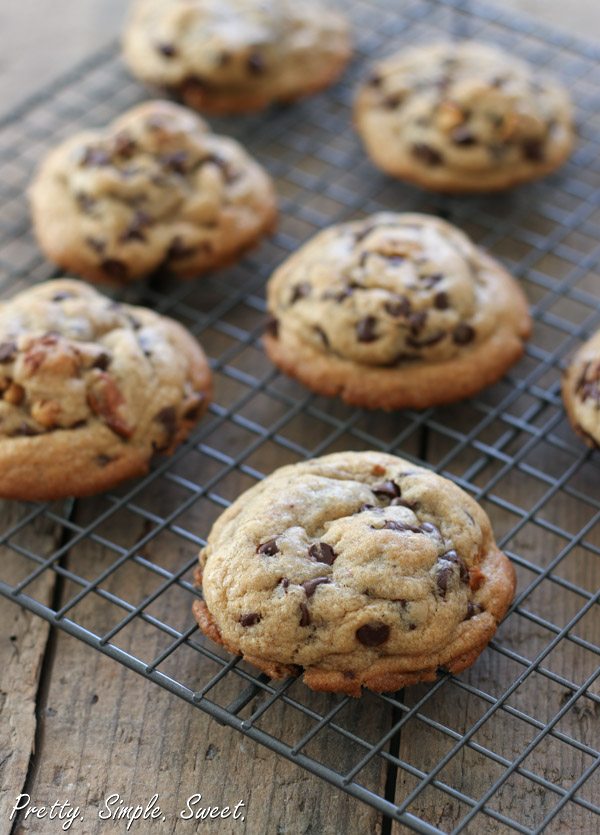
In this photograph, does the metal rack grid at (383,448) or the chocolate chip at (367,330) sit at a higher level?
the chocolate chip at (367,330)

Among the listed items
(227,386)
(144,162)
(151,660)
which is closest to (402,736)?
(151,660)

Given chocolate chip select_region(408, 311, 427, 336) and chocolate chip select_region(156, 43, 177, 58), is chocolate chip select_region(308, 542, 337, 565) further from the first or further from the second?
chocolate chip select_region(156, 43, 177, 58)

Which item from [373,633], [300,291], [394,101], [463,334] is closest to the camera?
[373,633]

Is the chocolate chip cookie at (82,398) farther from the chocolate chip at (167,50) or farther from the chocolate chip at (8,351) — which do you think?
the chocolate chip at (167,50)

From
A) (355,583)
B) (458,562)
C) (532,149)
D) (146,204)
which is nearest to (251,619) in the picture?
(355,583)

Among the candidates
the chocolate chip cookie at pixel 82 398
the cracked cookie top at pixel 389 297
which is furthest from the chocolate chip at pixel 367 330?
the chocolate chip cookie at pixel 82 398

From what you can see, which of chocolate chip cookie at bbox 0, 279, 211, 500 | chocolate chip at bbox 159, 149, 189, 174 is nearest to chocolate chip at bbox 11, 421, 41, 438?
chocolate chip cookie at bbox 0, 279, 211, 500

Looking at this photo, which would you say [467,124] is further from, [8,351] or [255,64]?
[8,351]
